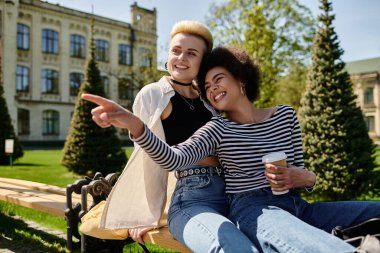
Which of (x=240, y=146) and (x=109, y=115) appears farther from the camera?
(x=240, y=146)

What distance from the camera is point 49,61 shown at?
1443 inches

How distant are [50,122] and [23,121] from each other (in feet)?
7.76

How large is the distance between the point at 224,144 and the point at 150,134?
20.6 inches

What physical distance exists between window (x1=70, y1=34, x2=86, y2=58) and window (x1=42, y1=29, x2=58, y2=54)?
1.54m

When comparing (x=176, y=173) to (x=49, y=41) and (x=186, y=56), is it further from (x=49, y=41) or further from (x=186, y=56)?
(x=49, y=41)

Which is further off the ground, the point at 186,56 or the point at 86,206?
the point at 186,56

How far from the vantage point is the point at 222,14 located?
77.7 feet

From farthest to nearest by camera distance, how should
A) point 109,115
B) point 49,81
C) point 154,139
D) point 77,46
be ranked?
1. point 77,46
2. point 49,81
3. point 154,139
4. point 109,115

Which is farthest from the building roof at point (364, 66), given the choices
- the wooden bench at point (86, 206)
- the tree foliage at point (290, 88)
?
the wooden bench at point (86, 206)

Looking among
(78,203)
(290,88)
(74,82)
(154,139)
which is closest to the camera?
(154,139)

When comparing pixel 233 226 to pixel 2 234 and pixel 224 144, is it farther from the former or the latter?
pixel 2 234

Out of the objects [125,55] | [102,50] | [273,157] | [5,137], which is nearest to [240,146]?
[273,157]

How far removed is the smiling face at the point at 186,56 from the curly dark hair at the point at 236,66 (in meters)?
0.05

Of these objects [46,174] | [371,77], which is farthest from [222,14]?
[371,77]
